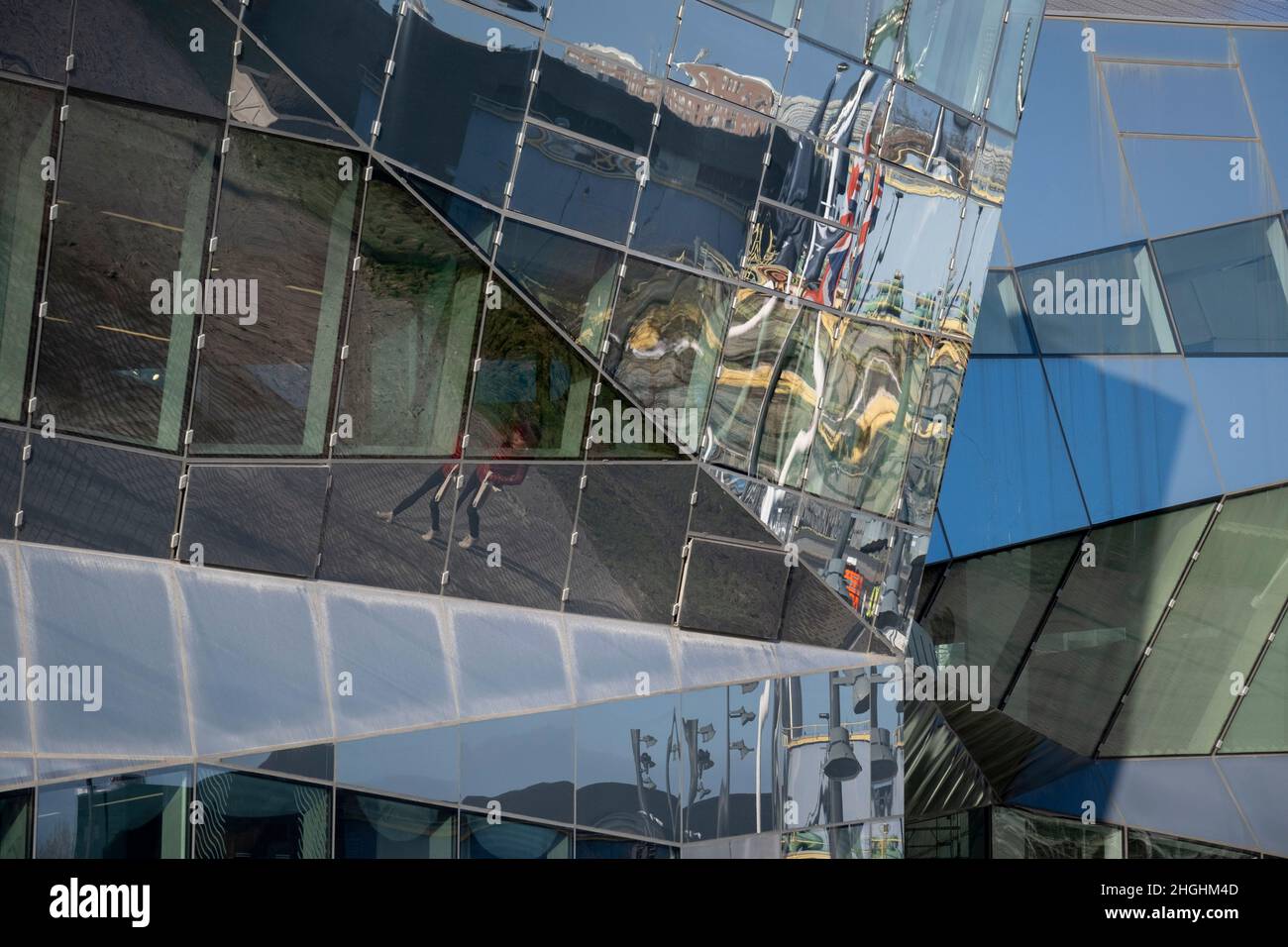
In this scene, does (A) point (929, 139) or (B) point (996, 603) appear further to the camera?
(B) point (996, 603)

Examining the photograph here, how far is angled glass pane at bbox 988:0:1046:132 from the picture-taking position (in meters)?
11.7

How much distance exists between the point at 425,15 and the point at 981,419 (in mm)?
6967

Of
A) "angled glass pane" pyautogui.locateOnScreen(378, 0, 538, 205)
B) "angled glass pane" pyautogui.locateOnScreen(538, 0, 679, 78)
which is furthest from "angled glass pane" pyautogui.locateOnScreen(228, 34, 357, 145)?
"angled glass pane" pyautogui.locateOnScreen(538, 0, 679, 78)

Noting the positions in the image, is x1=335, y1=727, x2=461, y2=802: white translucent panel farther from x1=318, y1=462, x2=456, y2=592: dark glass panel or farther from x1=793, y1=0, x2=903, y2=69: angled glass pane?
x1=793, y1=0, x2=903, y2=69: angled glass pane

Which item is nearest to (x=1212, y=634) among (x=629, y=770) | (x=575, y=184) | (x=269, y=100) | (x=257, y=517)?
(x=629, y=770)

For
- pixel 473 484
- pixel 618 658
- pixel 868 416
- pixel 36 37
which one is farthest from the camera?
pixel 868 416

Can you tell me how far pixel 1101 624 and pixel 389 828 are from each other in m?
7.97

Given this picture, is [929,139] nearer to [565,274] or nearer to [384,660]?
[565,274]

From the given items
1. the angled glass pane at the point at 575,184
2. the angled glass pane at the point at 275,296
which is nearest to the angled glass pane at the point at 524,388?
the angled glass pane at the point at 575,184

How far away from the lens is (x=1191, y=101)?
13.9 metres

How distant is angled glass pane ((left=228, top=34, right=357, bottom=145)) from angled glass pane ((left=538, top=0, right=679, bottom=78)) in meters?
1.90

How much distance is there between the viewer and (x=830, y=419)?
1194 centimetres
